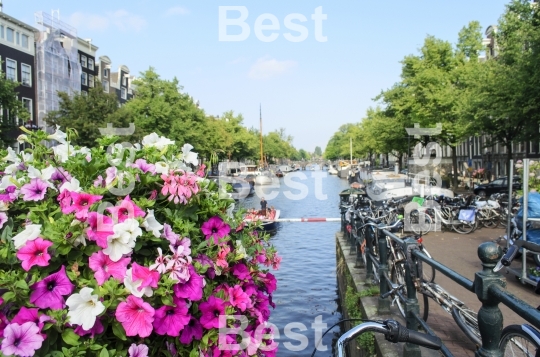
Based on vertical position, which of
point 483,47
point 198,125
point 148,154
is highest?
point 483,47

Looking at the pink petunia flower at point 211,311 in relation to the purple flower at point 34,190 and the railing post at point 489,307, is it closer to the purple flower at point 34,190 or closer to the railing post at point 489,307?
the purple flower at point 34,190

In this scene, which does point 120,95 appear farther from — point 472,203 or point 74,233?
point 74,233

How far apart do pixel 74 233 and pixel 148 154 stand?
755mm

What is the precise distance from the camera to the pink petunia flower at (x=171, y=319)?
7.46 feet

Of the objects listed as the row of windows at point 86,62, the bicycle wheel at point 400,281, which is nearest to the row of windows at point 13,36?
the row of windows at point 86,62

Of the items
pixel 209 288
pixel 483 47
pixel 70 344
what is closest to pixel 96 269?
pixel 70 344

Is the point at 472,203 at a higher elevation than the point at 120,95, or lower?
lower

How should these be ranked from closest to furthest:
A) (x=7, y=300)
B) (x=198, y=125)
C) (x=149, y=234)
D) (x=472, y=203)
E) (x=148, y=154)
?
1. (x=7, y=300)
2. (x=149, y=234)
3. (x=148, y=154)
4. (x=472, y=203)
5. (x=198, y=125)

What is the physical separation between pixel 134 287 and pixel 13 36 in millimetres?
43985

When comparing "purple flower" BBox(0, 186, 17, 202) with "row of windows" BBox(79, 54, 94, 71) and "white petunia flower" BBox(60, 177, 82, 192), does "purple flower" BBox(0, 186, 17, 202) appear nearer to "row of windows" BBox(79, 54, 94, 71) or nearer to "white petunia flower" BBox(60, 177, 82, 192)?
"white petunia flower" BBox(60, 177, 82, 192)

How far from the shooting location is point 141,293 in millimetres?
2154

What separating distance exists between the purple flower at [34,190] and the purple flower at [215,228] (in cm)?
77

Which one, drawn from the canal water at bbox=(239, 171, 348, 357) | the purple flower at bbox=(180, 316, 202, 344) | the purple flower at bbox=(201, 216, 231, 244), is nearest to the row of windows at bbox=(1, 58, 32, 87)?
the canal water at bbox=(239, 171, 348, 357)

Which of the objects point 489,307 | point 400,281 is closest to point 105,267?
point 489,307
